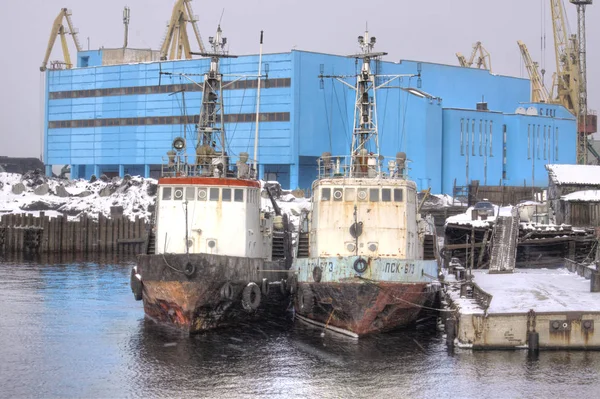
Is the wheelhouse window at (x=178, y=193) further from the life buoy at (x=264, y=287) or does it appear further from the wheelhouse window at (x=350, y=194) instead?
the wheelhouse window at (x=350, y=194)

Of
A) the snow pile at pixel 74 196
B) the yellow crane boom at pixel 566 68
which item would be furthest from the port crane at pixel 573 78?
the snow pile at pixel 74 196

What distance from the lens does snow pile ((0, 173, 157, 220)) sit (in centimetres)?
7662

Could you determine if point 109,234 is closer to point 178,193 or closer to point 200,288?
point 178,193

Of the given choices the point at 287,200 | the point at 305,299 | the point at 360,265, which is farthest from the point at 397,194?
the point at 287,200

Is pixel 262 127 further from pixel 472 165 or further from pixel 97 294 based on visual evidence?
pixel 97 294

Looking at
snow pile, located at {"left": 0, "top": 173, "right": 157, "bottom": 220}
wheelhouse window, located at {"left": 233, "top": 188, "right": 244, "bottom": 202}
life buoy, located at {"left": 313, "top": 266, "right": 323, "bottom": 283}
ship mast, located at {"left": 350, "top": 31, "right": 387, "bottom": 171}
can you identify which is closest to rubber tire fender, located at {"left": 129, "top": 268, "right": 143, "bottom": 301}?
wheelhouse window, located at {"left": 233, "top": 188, "right": 244, "bottom": 202}

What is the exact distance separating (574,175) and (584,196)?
3608mm

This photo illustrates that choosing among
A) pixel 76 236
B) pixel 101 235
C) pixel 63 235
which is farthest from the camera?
pixel 101 235

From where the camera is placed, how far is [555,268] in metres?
49.9

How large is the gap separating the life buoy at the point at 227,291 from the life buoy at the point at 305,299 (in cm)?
302

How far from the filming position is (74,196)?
8062 cm

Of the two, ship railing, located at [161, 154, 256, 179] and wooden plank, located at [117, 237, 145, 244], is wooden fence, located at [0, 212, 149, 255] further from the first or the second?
ship railing, located at [161, 154, 256, 179]

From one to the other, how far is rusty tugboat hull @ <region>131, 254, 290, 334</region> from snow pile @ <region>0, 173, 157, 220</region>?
41.9 m

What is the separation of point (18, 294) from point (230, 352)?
18226mm
